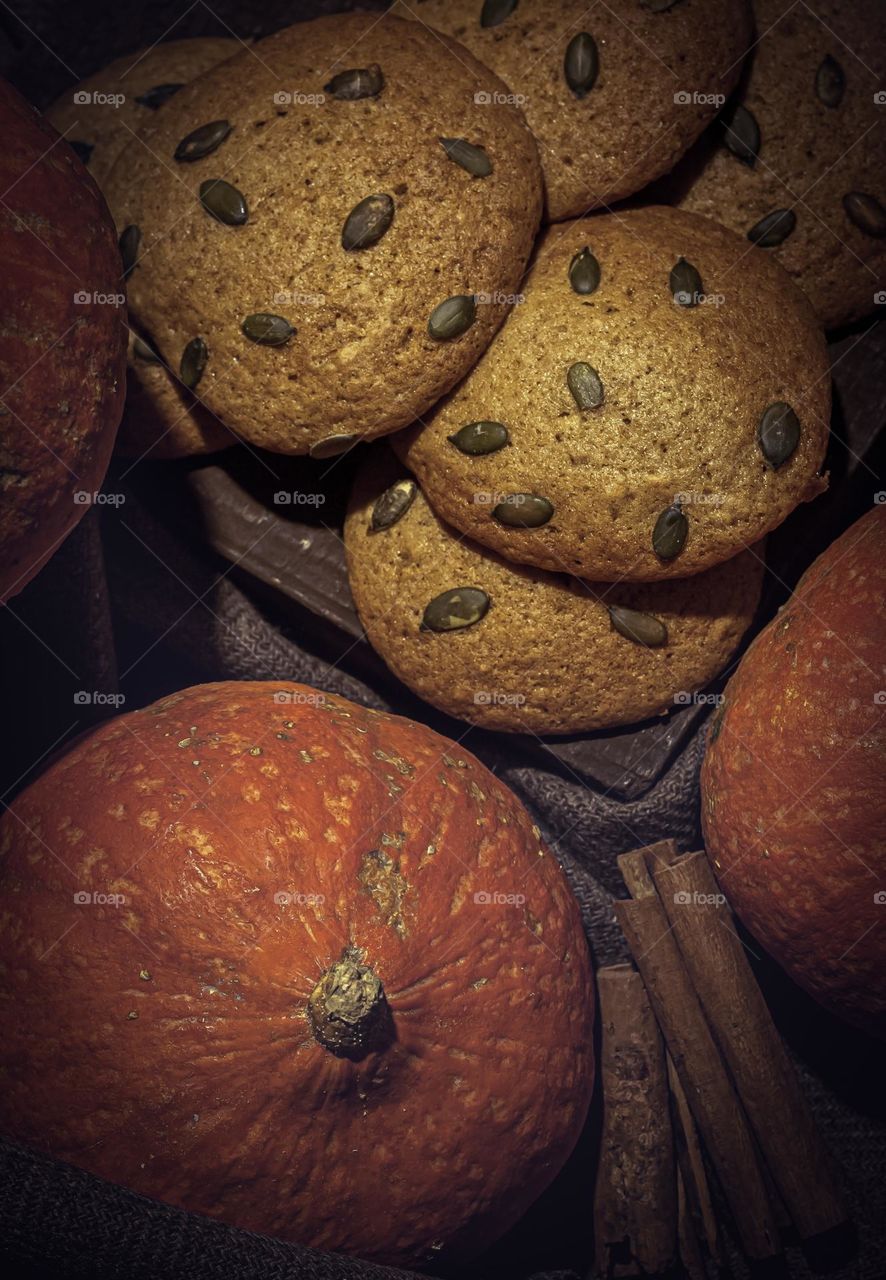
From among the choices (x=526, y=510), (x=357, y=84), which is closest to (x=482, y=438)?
(x=526, y=510)

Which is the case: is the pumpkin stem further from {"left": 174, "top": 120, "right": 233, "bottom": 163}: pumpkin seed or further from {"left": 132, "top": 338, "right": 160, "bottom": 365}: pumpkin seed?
{"left": 174, "top": 120, "right": 233, "bottom": 163}: pumpkin seed

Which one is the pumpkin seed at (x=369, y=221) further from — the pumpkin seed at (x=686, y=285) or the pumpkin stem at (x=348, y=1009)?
the pumpkin stem at (x=348, y=1009)

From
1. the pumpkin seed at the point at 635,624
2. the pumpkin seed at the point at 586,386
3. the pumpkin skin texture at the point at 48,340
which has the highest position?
the pumpkin seed at the point at 586,386

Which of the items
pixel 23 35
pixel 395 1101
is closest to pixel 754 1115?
pixel 395 1101

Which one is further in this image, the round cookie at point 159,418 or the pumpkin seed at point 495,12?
the round cookie at point 159,418

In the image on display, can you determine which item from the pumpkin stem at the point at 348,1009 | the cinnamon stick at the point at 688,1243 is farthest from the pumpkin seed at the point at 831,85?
the cinnamon stick at the point at 688,1243

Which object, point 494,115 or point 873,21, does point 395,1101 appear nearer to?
point 494,115

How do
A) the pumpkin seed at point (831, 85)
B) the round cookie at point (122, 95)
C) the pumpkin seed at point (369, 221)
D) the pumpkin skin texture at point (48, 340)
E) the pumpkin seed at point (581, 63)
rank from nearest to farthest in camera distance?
the pumpkin skin texture at point (48, 340)
the pumpkin seed at point (369, 221)
the pumpkin seed at point (581, 63)
the pumpkin seed at point (831, 85)
the round cookie at point (122, 95)

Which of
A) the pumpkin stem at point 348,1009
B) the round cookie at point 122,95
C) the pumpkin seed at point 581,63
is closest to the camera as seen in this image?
the pumpkin stem at point 348,1009
